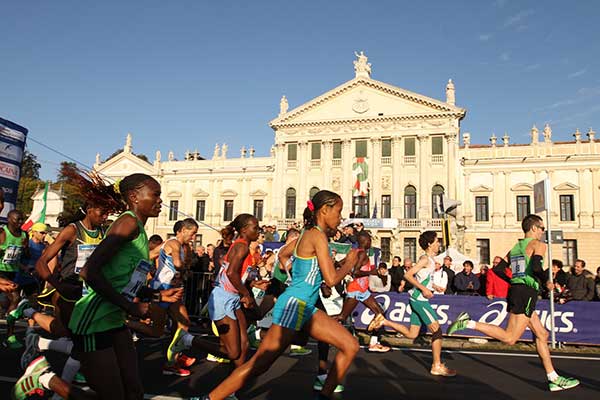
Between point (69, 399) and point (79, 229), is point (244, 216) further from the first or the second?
point (69, 399)

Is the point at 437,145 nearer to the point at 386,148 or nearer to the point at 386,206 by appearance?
the point at 386,148

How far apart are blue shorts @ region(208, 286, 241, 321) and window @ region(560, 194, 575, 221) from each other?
134 feet

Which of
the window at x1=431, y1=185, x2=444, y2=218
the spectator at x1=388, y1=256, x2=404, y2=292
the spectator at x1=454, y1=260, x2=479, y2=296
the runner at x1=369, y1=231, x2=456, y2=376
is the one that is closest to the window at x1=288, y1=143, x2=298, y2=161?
the window at x1=431, y1=185, x2=444, y2=218

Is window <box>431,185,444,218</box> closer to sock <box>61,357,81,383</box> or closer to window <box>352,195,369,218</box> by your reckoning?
window <box>352,195,369,218</box>

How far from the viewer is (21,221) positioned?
845 centimetres

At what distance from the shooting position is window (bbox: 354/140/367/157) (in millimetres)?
45250

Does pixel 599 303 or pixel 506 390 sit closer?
pixel 506 390

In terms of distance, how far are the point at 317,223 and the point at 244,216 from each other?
143 cm

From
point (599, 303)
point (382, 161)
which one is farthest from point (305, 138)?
point (599, 303)

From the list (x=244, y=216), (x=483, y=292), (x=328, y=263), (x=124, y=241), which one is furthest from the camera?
(x=483, y=292)

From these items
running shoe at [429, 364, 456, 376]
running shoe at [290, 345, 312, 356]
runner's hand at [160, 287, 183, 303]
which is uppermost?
runner's hand at [160, 287, 183, 303]

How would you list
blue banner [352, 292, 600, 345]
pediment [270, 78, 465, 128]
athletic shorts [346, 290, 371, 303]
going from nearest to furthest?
athletic shorts [346, 290, 371, 303] < blue banner [352, 292, 600, 345] < pediment [270, 78, 465, 128]

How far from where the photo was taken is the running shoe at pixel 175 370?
21.3 ft

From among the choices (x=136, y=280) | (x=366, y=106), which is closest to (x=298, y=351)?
(x=136, y=280)
